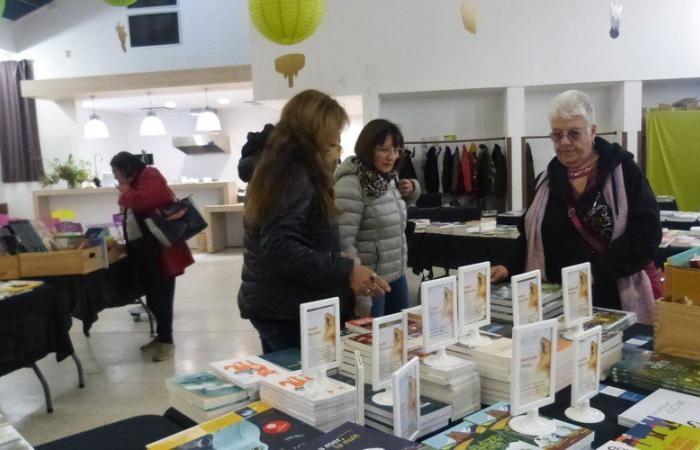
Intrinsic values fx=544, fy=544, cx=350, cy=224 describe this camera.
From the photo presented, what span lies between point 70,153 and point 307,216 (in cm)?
941

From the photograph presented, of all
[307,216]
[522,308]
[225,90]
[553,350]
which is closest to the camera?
[553,350]

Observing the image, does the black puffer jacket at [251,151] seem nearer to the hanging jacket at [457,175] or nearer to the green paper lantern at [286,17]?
the green paper lantern at [286,17]

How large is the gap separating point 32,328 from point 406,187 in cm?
215

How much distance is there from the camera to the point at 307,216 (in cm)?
161

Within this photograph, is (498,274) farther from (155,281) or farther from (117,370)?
(117,370)

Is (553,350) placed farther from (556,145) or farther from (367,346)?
(556,145)

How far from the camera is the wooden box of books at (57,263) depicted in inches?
129

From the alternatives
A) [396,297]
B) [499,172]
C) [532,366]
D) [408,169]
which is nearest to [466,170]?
[499,172]

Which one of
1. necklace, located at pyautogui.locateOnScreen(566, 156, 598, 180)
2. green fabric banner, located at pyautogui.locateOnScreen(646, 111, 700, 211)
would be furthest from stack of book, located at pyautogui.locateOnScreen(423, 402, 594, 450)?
green fabric banner, located at pyautogui.locateOnScreen(646, 111, 700, 211)

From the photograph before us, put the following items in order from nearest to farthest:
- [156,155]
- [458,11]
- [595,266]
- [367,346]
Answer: [367,346]
[595,266]
[458,11]
[156,155]

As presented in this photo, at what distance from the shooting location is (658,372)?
1.28 m

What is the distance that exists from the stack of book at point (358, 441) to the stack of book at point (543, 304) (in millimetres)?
808

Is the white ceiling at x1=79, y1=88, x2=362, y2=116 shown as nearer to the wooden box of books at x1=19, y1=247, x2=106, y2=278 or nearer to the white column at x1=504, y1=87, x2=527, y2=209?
the white column at x1=504, y1=87, x2=527, y2=209

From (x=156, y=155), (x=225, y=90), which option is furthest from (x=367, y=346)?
(x=156, y=155)
